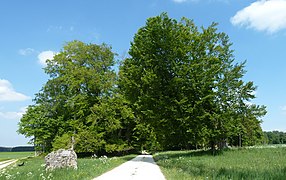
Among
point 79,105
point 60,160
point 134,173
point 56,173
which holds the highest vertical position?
point 79,105

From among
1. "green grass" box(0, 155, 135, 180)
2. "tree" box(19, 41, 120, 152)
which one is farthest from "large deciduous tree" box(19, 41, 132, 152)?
"green grass" box(0, 155, 135, 180)

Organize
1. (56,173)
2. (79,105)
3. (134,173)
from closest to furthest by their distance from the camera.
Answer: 1. (56,173)
2. (134,173)
3. (79,105)

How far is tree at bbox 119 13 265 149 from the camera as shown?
23.0 metres

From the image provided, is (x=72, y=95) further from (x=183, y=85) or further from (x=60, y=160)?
(x=60, y=160)

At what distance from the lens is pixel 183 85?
2334 cm

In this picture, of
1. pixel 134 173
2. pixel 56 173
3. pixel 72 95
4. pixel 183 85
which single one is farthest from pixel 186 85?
pixel 72 95

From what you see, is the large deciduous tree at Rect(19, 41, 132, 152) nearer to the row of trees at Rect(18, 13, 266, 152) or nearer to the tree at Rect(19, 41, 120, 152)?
the tree at Rect(19, 41, 120, 152)

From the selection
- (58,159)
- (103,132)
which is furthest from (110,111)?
(58,159)

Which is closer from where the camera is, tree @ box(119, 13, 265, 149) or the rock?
the rock

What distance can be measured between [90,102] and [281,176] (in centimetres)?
3316

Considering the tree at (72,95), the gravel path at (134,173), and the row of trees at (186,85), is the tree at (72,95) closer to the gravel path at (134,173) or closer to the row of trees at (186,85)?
the row of trees at (186,85)

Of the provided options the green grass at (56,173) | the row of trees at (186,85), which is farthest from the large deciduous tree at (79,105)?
the green grass at (56,173)

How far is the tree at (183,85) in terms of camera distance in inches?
907

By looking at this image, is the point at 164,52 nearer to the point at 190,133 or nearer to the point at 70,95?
the point at 190,133
